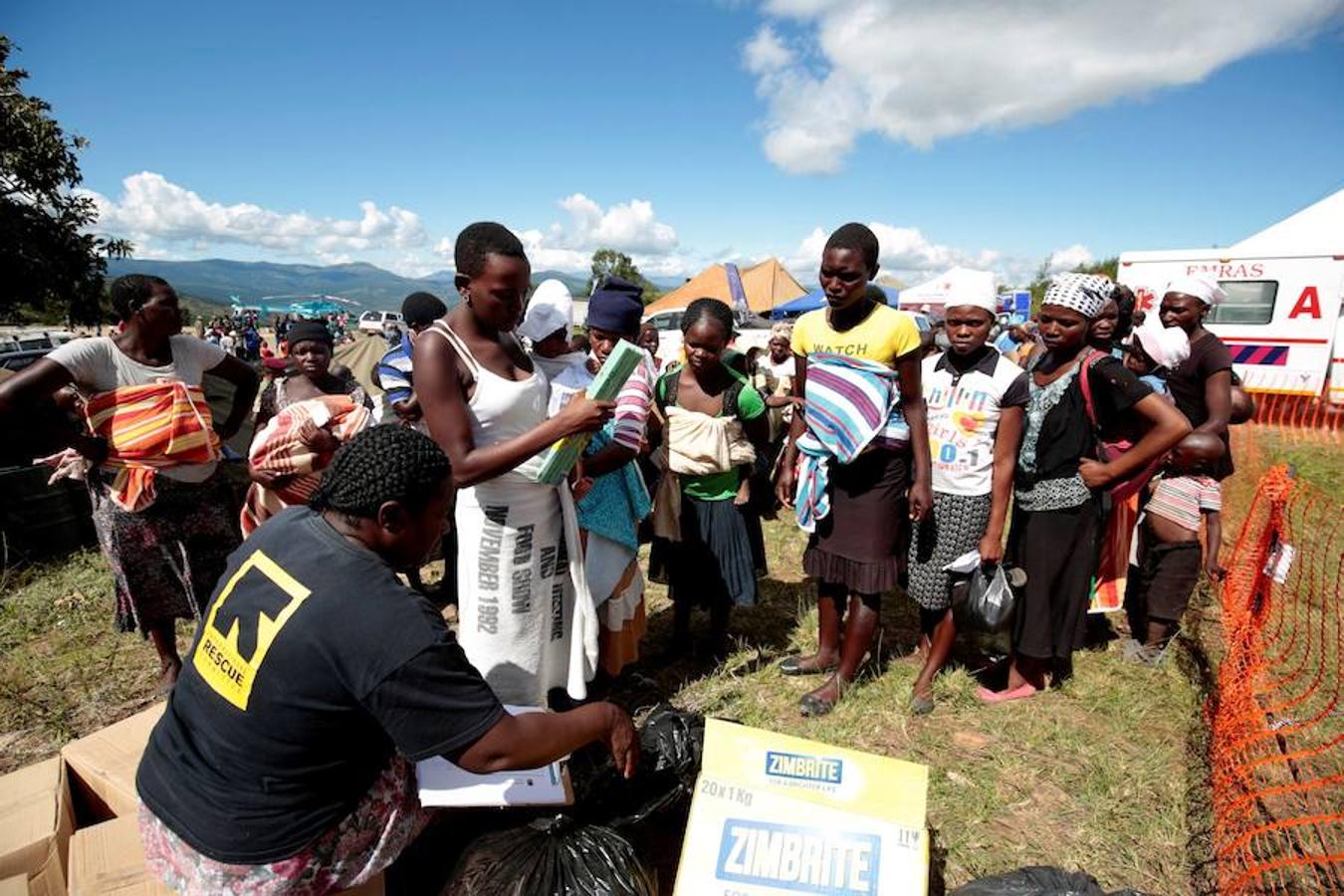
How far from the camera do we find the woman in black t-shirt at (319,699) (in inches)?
49.4

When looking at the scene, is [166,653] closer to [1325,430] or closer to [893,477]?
[893,477]

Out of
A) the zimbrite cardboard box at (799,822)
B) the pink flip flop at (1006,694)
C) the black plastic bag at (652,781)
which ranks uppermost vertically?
the zimbrite cardboard box at (799,822)

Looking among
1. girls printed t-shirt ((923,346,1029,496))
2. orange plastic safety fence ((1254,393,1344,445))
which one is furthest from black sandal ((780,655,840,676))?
orange plastic safety fence ((1254,393,1344,445))

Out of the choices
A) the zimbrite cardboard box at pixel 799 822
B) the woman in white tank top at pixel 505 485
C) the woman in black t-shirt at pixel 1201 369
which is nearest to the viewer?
the zimbrite cardboard box at pixel 799 822

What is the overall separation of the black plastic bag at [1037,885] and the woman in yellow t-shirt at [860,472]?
4.18 feet

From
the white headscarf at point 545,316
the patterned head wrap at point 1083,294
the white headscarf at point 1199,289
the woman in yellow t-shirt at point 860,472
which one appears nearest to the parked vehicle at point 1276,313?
the white headscarf at point 1199,289

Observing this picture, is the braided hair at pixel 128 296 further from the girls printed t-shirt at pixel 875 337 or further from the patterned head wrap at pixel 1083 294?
the patterned head wrap at pixel 1083 294

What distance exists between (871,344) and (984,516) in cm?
95

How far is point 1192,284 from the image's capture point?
3492mm

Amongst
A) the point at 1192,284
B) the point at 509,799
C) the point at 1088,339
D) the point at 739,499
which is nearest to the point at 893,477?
the point at 739,499

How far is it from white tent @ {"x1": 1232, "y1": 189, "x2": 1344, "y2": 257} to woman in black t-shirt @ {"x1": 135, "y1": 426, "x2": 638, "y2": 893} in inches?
501

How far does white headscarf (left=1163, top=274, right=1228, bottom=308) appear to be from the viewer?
346 cm

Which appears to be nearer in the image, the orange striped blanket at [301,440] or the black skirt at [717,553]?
the orange striped blanket at [301,440]

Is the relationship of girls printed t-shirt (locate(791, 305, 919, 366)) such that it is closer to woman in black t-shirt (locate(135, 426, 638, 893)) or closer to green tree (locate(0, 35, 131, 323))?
woman in black t-shirt (locate(135, 426, 638, 893))
